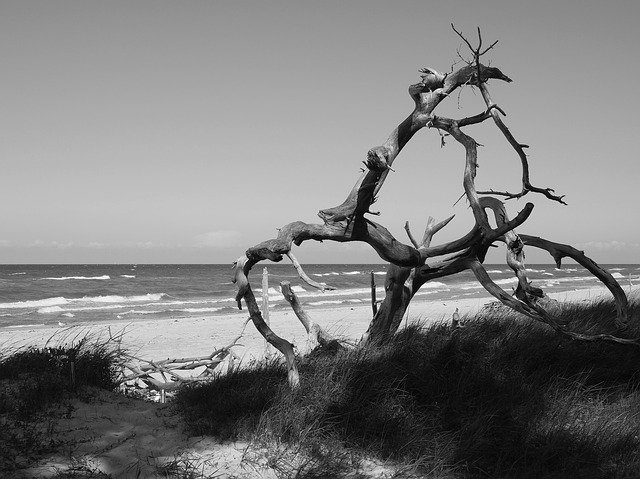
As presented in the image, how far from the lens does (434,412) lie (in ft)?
14.8

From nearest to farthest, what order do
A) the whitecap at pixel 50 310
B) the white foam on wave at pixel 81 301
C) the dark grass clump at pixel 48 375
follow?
the dark grass clump at pixel 48 375 → the whitecap at pixel 50 310 → the white foam on wave at pixel 81 301

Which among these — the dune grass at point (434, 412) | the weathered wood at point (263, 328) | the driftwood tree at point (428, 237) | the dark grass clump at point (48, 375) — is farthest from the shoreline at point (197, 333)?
the weathered wood at point (263, 328)

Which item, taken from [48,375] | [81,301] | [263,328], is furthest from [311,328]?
[81,301]

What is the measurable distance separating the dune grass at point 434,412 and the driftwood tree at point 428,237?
401mm

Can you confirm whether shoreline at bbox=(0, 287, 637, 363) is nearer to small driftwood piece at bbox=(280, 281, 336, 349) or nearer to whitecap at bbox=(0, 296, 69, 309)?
small driftwood piece at bbox=(280, 281, 336, 349)

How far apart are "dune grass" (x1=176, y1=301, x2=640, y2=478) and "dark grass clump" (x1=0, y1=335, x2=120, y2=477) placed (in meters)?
0.93

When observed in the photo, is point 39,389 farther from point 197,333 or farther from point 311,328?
point 197,333

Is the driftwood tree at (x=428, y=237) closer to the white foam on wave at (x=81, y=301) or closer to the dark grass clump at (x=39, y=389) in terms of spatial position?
the dark grass clump at (x=39, y=389)

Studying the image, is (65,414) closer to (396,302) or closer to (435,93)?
(396,302)

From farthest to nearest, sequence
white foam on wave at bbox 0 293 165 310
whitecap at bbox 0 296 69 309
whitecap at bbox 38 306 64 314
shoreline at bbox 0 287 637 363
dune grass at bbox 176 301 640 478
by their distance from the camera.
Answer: white foam on wave at bbox 0 293 165 310
whitecap at bbox 0 296 69 309
whitecap at bbox 38 306 64 314
shoreline at bbox 0 287 637 363
dune grass at bbox 176 301 640 478

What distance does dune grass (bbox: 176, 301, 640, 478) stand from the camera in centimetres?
407

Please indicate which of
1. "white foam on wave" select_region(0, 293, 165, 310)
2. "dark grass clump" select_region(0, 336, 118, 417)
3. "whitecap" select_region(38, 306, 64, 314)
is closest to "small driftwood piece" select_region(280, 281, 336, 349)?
"dark grass clump" select_region(0, 336, 118, 417)

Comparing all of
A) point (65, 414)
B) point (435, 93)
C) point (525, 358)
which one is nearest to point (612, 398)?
point (525, 358)

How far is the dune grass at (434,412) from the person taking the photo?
407cm
